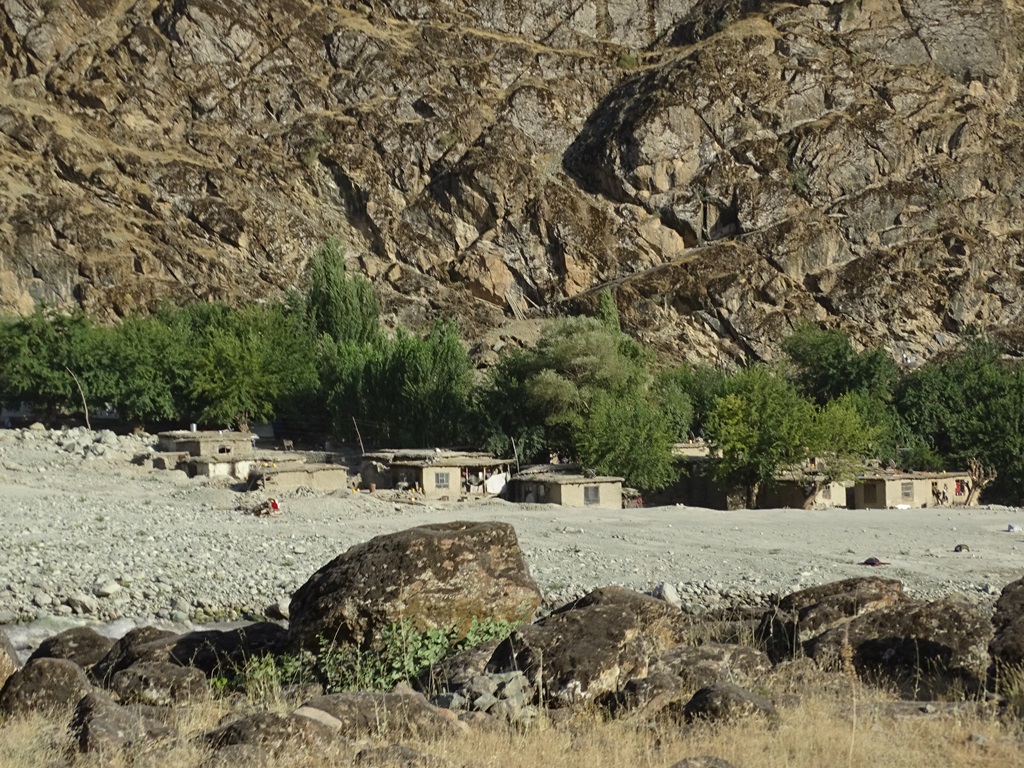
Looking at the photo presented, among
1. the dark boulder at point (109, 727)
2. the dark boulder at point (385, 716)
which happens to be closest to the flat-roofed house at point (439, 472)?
the dark boulder at point (109, 727)

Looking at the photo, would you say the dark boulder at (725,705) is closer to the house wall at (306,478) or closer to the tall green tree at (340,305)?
the house wall at (306,478)

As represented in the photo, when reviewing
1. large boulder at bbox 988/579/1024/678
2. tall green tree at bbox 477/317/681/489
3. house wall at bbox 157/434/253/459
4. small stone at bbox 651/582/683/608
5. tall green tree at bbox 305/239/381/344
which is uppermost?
tall green tree at bbox 305/239/381/344

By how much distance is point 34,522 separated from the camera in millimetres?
29438

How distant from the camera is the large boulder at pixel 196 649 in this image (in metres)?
12.8

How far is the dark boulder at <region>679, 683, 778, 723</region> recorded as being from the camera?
932 cm

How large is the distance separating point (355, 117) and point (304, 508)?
229ft

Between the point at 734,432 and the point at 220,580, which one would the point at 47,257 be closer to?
the point at 734,432

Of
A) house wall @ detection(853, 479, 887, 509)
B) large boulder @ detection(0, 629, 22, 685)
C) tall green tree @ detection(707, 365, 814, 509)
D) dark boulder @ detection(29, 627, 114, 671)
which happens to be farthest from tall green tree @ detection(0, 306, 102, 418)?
large boulder @ detection(0, 629, 22, 685)

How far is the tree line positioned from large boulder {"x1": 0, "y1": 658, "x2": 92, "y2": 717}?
1306 inches

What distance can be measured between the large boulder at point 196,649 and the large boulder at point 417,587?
3.14 ft

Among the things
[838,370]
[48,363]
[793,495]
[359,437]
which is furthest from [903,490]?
[48,363]

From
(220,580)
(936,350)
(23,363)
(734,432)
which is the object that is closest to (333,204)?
(23,363)

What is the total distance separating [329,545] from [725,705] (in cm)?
1895

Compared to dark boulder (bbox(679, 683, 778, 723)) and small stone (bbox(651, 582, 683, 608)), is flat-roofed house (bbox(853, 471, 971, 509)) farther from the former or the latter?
dark boulder (bbox(679, 683, 778, 723))
